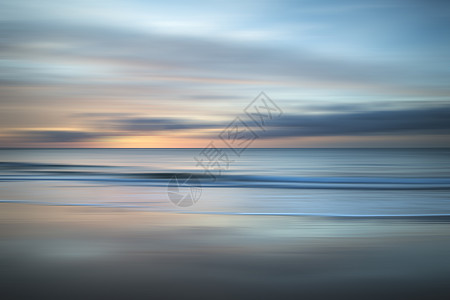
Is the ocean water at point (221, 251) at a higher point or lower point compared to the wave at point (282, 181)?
lower

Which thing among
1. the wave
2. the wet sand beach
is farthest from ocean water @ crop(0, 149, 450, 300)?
the wave

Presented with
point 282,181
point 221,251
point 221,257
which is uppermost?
point 282,181

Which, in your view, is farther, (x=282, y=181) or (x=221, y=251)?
(x=282, y=181)

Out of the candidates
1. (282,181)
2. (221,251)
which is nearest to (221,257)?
(221,251)

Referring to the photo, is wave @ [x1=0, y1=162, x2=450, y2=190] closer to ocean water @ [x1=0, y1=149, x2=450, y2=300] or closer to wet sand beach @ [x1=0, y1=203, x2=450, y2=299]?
ocean water @ [x1=0, y1=149, x2=450, y2=300]

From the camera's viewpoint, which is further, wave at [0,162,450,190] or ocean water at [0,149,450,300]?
wave at [0,162,450,190]

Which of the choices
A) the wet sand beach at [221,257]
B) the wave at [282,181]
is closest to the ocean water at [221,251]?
the wet sand beach at [221,257]

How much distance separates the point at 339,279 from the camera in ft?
10.6

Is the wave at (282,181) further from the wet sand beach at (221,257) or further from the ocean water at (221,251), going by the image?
the wet sand beach at (221,257)

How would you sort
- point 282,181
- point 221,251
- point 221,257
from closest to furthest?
point 221,257
point 221,251
point 282,181

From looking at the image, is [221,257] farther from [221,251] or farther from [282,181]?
[282,181]

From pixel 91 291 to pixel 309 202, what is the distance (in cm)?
582

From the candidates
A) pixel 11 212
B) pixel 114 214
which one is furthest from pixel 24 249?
pixel 11 212

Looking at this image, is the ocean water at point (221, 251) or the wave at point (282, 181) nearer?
the ocean water at point (221, 251)
